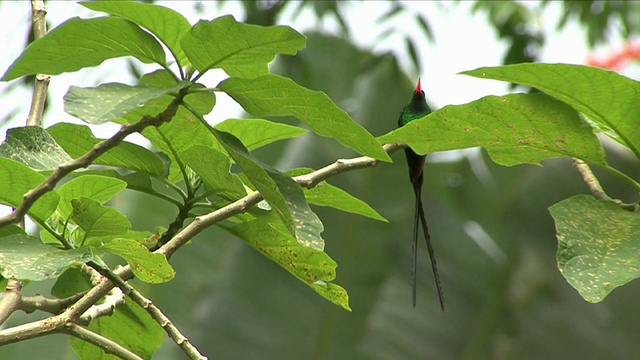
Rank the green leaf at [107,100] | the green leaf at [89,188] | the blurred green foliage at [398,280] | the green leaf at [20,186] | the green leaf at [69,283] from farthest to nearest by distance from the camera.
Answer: the blurred green foliage at [398,280] → the green leaf at [69,283] → the green leaf at [89,188] → the green leaf at [20,186] → the green leaf at [107,100]

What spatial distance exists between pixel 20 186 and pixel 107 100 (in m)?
0.20

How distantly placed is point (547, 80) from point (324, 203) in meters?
0.30

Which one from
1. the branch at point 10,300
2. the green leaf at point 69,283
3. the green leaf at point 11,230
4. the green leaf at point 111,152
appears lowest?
the green leaf at point 69,283

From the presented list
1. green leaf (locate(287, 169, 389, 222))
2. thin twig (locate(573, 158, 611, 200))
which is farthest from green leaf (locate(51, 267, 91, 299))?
thin twig (locate(573, 158, 611, 200))

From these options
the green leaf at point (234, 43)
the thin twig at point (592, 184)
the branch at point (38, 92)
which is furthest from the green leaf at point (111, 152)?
the thin twig at point (592, 184)

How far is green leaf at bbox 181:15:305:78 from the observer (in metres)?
0.73

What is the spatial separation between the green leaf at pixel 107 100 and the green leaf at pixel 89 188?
8.1 inches

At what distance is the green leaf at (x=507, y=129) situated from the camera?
3.01ft

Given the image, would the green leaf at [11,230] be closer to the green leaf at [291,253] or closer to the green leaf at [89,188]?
the green leaf at [89,188]

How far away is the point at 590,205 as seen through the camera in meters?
0.95

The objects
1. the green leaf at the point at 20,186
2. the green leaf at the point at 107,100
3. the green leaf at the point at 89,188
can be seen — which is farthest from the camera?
the green leaf at the point at 89,188

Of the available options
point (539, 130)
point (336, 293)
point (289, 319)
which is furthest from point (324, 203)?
point (289, 319)

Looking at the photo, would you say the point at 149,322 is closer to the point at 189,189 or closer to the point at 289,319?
the point at 189,189

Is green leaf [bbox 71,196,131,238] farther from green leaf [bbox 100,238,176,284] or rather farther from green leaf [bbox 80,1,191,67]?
green leaf [bbox 80,1,191,67]
